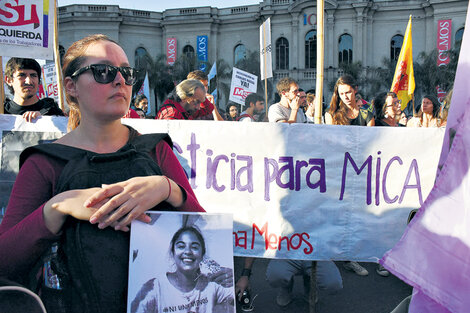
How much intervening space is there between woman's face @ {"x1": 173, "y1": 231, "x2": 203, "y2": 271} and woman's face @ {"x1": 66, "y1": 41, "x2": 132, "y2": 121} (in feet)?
1.45

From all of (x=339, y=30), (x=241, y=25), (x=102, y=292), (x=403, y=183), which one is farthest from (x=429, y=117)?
(x=241, y=25)

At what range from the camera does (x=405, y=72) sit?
7.91 meters

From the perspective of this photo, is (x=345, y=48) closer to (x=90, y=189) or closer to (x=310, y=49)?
(x=310, y=49)

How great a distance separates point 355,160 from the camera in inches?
138

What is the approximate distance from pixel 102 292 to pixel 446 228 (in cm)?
92

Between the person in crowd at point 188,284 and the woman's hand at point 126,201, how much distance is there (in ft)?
0.40

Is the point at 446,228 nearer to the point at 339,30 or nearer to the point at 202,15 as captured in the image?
the point at 339,30

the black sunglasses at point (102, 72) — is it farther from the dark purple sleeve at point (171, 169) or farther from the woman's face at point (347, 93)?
the woman's face at point (347, 93)

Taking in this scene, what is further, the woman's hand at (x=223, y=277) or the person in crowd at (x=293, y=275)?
the person in crowd at (x=293, y=275)

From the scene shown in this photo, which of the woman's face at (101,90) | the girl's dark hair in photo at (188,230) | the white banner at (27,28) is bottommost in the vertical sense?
the girl's dark hair in photo at (188,230)

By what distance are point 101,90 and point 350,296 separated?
10.9ft

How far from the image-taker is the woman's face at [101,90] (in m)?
1.29

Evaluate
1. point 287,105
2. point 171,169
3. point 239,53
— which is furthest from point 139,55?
point 171,169

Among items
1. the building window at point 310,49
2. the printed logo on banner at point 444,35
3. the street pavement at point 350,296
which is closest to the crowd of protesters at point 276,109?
the street pavement at point 350,296
